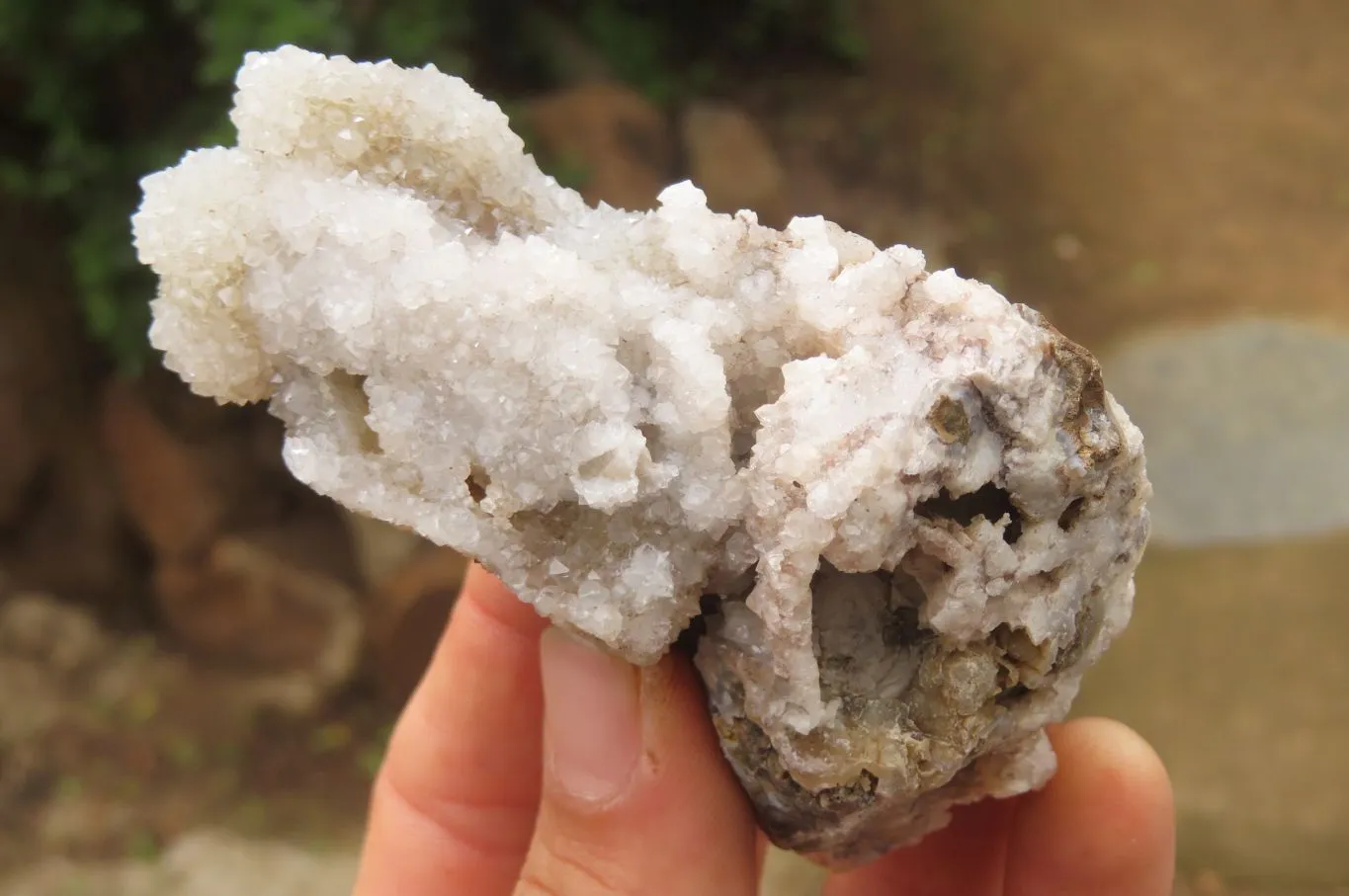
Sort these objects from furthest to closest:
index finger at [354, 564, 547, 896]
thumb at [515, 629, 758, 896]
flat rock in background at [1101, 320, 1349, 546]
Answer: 1. flat rock in background at [1101, 320, 1349, 546]
2. index finger at [354, 564, 547, 896]
3. thumb at [515, 629, 758, 896]

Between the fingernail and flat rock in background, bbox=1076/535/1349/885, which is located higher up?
flat rock in background, bbox=1076/535/1349/885

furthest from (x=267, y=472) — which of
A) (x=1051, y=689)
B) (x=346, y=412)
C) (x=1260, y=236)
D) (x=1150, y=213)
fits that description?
(x=1260, y=236)

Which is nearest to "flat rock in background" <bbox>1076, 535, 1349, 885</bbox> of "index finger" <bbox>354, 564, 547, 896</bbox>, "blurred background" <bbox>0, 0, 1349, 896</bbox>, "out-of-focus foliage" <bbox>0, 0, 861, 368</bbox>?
"blurred background" <bbox>0, 0, 1349, 896</bbox>

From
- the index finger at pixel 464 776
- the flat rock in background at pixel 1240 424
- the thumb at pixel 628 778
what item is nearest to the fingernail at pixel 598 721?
the thumb at pixel 628 778

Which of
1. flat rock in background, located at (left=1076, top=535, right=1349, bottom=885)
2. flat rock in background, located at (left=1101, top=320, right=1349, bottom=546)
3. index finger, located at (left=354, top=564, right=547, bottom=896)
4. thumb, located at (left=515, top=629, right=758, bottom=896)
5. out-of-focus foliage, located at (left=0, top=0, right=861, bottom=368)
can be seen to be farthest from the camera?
flat rock in background, located at (left=1101, top=320, right=1349, bottom=546)

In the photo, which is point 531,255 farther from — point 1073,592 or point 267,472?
point 267,472

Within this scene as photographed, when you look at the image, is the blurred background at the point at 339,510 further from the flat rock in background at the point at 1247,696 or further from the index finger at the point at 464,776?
the index finger at the point at 464,776

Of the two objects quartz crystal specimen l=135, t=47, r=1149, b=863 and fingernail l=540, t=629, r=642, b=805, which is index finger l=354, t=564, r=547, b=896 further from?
quartz crystal specimen l=135, t=47, r=1149, b=863
